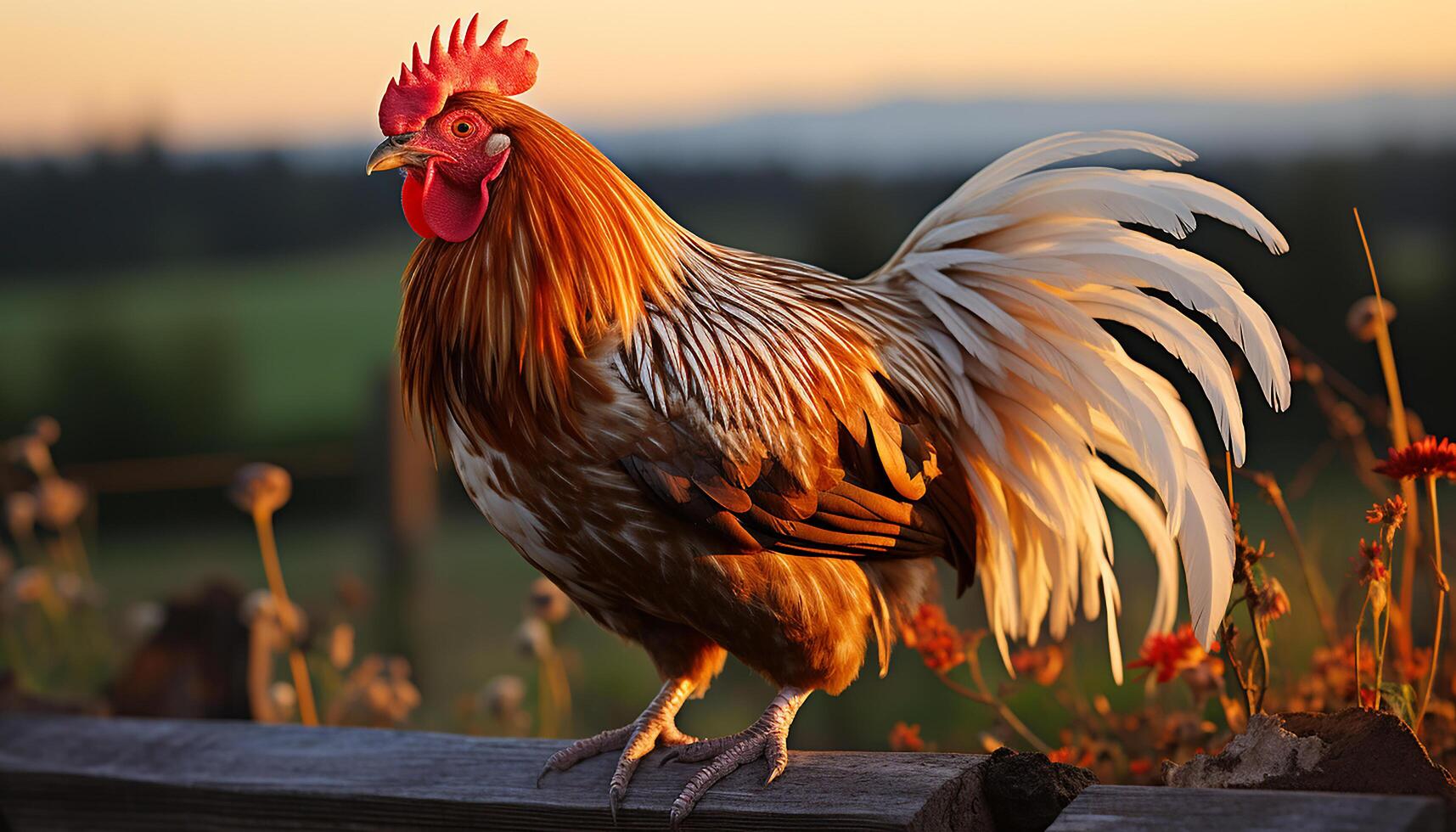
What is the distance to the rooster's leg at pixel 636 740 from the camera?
2287 millimetres


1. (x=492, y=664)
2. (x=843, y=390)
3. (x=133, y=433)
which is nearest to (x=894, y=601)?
(x=843, y=390)

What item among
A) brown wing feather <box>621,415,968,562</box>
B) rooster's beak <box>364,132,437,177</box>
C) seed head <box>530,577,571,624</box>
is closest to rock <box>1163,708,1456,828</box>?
brown wing feather <box>621,415,968,562</box>

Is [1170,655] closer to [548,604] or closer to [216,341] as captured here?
[548,604]

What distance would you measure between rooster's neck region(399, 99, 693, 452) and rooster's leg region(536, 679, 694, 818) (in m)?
0.66

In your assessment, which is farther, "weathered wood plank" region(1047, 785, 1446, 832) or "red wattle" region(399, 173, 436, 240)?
"red wattle" region(399, 173, 436, 240)

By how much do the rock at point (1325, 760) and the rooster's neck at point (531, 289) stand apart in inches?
46.5

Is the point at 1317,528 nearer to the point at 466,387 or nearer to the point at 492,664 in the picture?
the point at 466,387

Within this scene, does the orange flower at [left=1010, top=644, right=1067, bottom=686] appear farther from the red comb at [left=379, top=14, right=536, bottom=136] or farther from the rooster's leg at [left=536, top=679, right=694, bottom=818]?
the red comb at [left=379, top=14, right=536, bottom=136]

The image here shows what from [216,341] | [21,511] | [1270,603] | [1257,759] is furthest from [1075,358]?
[216,341]

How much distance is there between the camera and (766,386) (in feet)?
7.04

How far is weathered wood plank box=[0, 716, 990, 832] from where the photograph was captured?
1.99 metres

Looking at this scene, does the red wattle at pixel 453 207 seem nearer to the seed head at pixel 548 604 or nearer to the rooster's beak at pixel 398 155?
the rooster's beak at pixel 398 155

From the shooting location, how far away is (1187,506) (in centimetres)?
221

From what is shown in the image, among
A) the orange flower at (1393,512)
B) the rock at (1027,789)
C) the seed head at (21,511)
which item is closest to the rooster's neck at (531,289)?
the rock at (1027,789)
